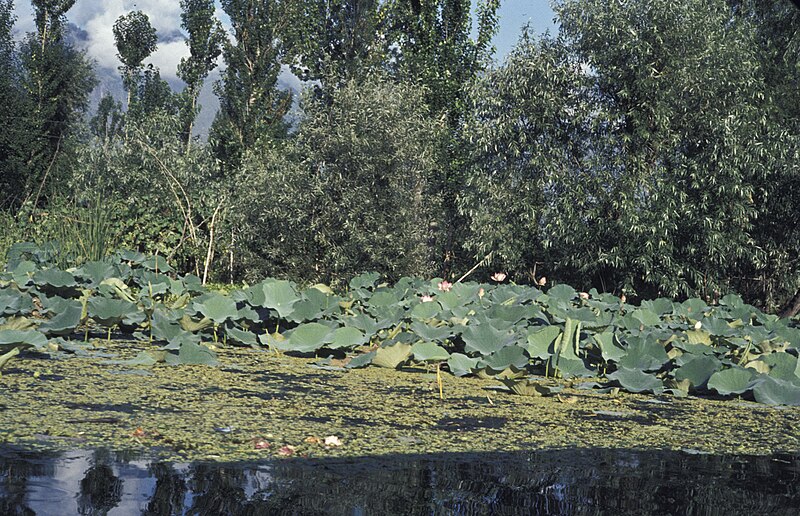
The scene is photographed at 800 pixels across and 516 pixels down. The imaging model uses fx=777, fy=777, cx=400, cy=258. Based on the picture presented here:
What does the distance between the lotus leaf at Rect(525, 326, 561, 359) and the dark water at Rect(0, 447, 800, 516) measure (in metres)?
1.33

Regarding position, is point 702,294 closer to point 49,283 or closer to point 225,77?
point 49,283

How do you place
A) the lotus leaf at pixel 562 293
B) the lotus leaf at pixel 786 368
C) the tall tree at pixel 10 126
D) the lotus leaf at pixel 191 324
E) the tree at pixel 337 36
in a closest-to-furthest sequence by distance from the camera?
the lotus leaf at pixel 786 368, the lotus leaf at pixel 191 324, the lotus leaf at pixel 562 293, the tree at pixel 337 36, the tall tree at pixel 10 126

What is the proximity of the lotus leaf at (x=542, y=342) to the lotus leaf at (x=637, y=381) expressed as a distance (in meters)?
0.41

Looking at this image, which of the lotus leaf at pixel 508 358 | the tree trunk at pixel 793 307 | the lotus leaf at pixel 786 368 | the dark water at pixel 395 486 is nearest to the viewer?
the dark water at pixel 395 486

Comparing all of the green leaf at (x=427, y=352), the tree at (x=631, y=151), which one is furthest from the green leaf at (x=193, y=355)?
the tree at (x=631, y=151)

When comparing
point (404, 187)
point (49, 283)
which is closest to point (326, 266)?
point (404, 187)

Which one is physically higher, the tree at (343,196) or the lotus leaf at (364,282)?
the tree at (343,196)

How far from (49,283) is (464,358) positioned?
234cm

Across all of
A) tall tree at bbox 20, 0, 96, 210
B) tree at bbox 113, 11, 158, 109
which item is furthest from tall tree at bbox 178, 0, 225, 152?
tree at bbox 113, 11, 158, 109

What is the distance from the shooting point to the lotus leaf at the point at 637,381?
9.02ft

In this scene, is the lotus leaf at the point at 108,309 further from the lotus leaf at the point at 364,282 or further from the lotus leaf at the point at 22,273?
the lotus leaf at the point at 364,282

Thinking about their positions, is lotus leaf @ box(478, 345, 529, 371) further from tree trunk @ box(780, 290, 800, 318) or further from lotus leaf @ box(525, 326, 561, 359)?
tree trunk @ box(780, 290, 800, 318)

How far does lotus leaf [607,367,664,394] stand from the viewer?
2750mm

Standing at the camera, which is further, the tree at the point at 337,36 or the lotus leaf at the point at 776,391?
the tree at the point at 337,36
